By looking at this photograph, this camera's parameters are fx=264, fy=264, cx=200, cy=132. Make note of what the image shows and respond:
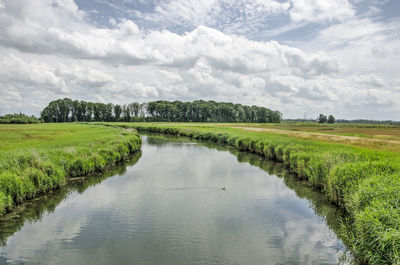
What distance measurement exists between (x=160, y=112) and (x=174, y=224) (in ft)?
449

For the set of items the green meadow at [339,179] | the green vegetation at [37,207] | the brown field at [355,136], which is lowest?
the green vegetation at [37,207]

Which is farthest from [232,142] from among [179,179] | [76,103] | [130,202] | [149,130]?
[76,103]

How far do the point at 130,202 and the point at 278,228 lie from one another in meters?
7.60

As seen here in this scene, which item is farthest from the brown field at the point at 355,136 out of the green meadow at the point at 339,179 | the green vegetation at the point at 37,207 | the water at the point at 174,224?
the green vegetation at the point at 37,207

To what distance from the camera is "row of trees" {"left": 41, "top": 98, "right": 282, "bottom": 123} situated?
134 metres

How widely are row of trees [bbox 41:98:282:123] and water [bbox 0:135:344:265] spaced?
12725cm

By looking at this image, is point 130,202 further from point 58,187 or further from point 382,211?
point 382,211

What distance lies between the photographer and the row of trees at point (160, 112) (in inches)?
5276

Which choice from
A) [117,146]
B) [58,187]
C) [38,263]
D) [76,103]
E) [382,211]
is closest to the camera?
[382,211]

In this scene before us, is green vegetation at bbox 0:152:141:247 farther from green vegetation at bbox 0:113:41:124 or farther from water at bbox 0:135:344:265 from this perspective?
green vegetation at bbox 0:113:41:124

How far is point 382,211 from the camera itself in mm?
7270

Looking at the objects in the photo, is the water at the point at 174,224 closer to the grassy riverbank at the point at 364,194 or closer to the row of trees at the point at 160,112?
the grassy riverbank at the point at 364,194

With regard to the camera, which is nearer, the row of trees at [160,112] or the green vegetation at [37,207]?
the green vegetation at [37,207]

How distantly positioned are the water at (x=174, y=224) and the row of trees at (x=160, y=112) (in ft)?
417
